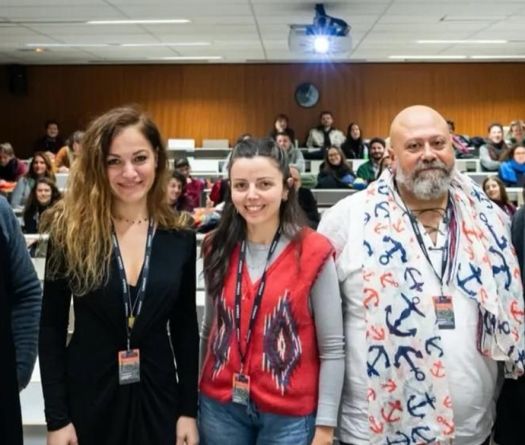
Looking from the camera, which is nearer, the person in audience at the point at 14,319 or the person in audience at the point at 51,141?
the person in audience at the point at 14,319

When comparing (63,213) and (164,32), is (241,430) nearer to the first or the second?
(63,213)

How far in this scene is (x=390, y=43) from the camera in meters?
9.88

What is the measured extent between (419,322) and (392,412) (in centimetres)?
23

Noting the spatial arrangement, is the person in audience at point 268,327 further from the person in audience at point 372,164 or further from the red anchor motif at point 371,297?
the person in audience at point 372,164

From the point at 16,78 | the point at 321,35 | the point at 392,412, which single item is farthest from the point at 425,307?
the point at 16,78

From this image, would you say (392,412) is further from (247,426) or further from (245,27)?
(245,27)

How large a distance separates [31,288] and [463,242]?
1102mm

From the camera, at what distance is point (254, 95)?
13266 mm

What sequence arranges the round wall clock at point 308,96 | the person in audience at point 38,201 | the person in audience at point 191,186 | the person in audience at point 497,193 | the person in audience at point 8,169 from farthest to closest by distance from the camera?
the round wall clock at point 308,96, the person in audience at point 8,169, the person in audience at point 191,186, the person in audience at point 38,201, the person in audience at point 497,193

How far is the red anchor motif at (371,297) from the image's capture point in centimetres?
Answer: 163

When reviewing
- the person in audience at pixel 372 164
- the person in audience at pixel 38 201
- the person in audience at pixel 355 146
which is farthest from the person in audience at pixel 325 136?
the person in audience at pixel 38 201

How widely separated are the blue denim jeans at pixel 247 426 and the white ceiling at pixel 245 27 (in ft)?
18.2

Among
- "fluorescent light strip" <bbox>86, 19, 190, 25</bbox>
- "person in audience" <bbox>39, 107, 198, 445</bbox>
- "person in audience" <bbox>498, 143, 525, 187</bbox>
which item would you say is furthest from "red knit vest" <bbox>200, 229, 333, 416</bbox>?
"person in audience" <bbox>498, 143, 525, 187</bbox>

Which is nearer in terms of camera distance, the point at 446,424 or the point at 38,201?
the point at 446,424
